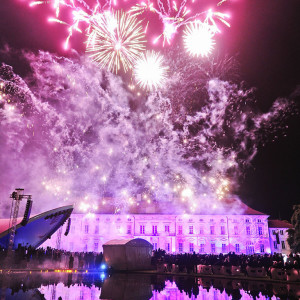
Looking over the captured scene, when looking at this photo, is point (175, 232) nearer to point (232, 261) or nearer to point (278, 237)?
point (278, 237)

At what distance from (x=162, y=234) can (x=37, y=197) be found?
21803 millimetres

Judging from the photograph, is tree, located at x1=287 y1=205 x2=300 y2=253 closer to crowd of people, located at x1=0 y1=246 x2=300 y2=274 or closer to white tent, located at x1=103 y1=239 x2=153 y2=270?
crowd of people, located at x1=0 y1=246 x2=300 y2=274

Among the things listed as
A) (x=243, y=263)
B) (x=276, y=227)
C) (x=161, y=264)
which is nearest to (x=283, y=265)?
(x=243, y=263)

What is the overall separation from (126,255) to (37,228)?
10.0m

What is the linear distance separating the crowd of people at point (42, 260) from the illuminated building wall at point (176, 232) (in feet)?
83.3

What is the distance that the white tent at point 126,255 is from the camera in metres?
23.5

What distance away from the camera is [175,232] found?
2042 inches

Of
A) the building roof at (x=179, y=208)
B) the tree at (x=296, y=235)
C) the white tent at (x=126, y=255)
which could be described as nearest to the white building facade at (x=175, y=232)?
the building roof at (x=179, y=208)

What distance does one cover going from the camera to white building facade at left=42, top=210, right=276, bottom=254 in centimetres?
5119

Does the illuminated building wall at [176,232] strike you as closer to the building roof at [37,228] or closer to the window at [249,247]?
the window at [249,247]

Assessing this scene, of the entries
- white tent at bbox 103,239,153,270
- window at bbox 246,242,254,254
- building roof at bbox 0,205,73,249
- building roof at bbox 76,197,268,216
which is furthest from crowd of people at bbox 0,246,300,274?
Result: window at bbox 246,242,254,254

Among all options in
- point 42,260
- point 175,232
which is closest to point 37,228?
point 42,260

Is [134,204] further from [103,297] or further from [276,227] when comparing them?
[103,297]

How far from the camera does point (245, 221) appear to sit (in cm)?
5297
